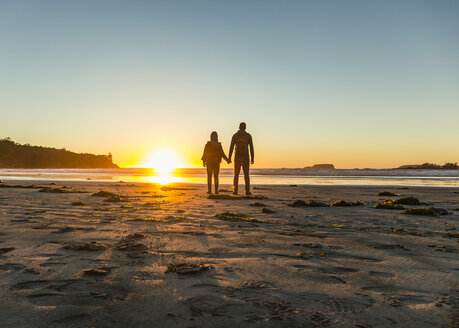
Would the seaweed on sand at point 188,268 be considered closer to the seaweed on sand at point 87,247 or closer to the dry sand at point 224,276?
the dry sand at point 224,276

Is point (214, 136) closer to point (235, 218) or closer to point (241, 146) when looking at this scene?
point (241, 146)

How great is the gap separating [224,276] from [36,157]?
9368 centimetres

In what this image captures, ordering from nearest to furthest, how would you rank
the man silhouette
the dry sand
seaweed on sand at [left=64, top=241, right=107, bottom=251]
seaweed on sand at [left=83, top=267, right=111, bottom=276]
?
the dry sand < seaweed on sand at [left=83, top=267, right=111, bottom=276] < seaweed on sand at [left=64, top=241, right=107, bottom=251] < the man silhouette

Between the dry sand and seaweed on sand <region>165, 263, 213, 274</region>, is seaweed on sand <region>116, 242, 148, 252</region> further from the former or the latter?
seaweed on sand <region>165, 263, 213, 274</region>

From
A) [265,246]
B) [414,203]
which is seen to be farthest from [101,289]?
[414,203]

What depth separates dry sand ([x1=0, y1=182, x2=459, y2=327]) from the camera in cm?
186

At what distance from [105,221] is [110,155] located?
412 ft

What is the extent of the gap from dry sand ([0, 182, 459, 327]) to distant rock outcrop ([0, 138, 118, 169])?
84.9m

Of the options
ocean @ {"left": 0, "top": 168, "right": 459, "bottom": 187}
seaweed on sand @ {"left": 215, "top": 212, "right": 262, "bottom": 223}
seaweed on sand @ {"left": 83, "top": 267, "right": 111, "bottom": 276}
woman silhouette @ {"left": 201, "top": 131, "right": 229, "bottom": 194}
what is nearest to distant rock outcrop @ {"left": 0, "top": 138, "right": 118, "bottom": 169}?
ocean @ {"left": 0, "top": 168, "right": 459, "bottom": 187}

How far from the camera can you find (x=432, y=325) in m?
1.77

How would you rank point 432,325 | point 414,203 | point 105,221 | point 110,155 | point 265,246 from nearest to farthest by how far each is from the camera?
1. point 432,325
2. point 265,246
3. point 105,221
4. point 414,203
5. point 110,155

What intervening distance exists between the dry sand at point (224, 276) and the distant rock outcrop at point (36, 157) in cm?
8488

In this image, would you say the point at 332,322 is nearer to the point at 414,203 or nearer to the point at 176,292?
the point at 176,292

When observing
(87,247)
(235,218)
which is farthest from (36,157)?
(87,247)
